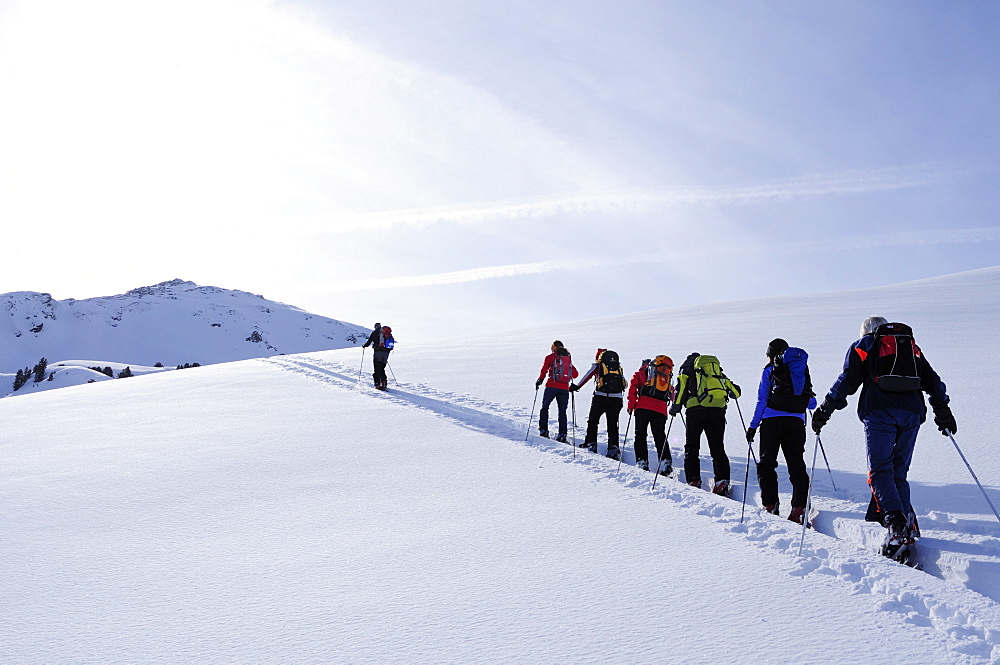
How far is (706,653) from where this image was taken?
2875 mm

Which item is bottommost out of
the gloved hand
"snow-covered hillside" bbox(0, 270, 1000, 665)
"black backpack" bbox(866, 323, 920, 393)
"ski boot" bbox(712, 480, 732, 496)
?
"snow-covered hillside" bbox(0, 270, 1000, 665)

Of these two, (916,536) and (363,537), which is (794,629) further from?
(363,537)

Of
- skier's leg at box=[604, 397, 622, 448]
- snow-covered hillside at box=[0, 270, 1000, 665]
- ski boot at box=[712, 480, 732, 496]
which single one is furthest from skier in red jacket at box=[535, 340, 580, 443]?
ski boot at box=[712, 480, 732, 496]

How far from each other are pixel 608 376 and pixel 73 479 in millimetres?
7142

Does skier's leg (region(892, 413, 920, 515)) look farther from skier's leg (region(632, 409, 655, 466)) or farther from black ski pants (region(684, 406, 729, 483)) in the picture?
skier's leg (region(632, 409, 655, 466))

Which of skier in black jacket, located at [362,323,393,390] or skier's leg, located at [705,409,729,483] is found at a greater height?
skier in black jacket, located at [362,323,393,390]

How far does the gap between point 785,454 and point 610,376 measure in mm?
3222

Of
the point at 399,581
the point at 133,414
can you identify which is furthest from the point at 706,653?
the point at 133,414

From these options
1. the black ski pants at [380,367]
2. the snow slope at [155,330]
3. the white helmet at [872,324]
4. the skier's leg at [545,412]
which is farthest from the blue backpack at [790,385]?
the snow slope at [155,330]

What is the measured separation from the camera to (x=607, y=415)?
8.66 m

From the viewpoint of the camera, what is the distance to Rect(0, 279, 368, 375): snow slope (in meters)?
120

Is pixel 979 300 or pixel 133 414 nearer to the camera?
pixel 133 414

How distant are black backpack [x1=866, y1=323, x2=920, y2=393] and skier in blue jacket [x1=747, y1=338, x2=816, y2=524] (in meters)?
0.95

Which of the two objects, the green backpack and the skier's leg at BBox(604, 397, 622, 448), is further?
the skier's leg at BBox(604, 397, 622, 448)
